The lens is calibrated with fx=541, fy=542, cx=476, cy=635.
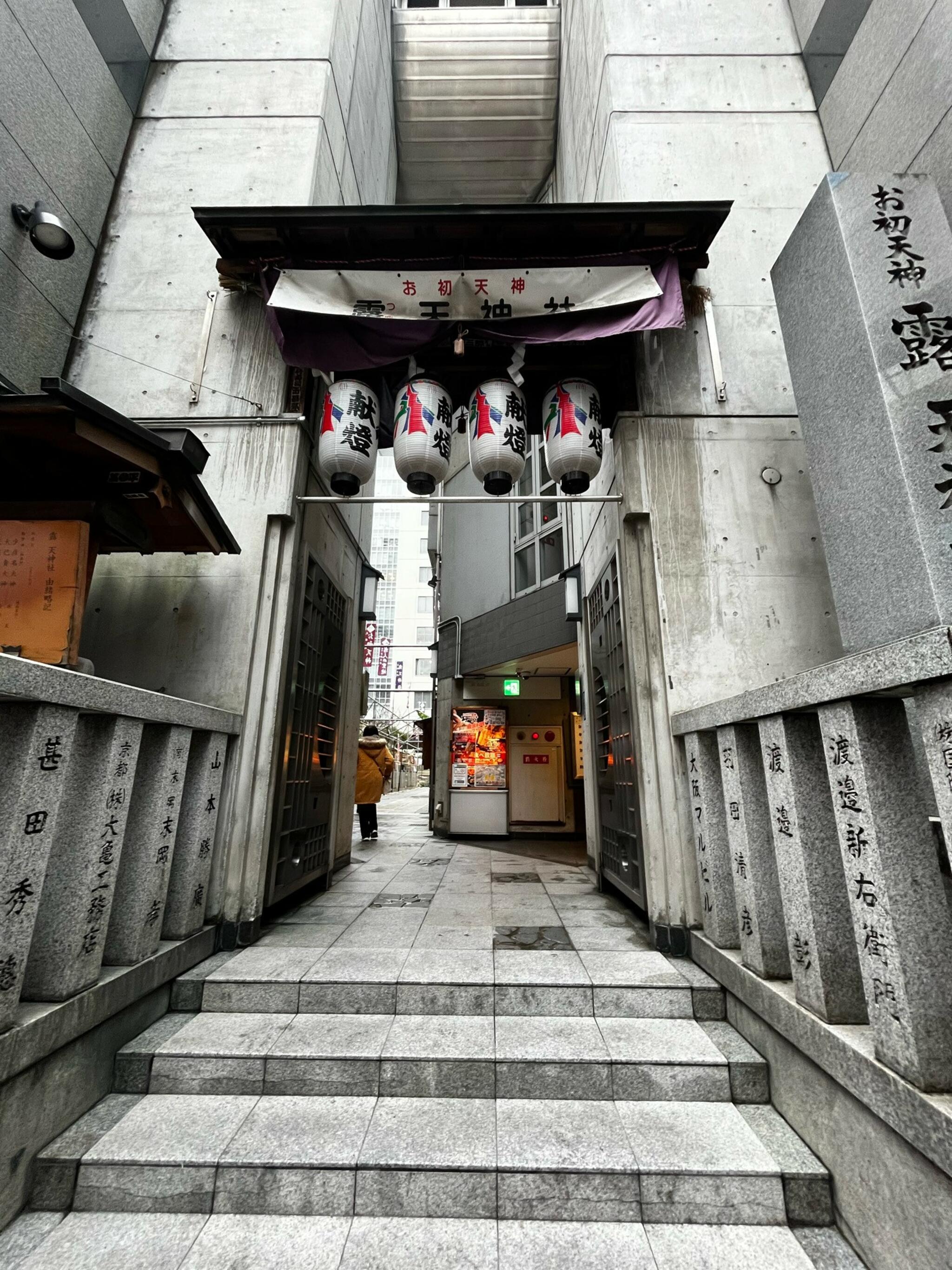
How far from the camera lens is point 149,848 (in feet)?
11.2

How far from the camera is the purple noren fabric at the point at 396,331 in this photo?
193 inches

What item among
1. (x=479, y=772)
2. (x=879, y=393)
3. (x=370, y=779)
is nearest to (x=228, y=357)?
(x=879, y=393)

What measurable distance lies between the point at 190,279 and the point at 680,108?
5871 millimetres

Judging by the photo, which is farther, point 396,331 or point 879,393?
point 396,331

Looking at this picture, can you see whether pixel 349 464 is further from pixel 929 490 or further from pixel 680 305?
pixel 929 490

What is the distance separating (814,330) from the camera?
12.7 ft

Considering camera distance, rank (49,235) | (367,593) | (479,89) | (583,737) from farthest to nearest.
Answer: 1. (479,89)
2. (583,737)
3. (367,593)
4. (49,235)

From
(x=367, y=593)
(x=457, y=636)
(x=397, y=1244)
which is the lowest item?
(x=397, y=1244)

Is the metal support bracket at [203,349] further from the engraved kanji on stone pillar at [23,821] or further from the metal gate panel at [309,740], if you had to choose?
the engraved kanji on stone pillar at [23,821]

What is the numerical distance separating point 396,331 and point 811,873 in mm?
5243

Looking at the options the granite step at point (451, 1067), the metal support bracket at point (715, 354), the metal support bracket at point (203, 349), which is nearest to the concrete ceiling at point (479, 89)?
the metal support bracket at point (715, 354)

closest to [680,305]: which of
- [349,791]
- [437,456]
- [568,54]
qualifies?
[437,456]

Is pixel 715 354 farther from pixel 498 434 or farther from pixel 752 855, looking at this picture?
pixel 752 855

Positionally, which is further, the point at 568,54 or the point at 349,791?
the point at 568,54
